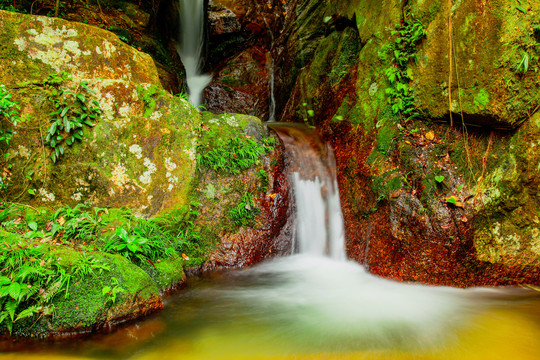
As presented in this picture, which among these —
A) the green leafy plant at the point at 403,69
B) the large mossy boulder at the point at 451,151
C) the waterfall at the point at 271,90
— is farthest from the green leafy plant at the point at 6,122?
the waterfall at the point at 271,90

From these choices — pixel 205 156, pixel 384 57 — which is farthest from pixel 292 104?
pixel 205 156

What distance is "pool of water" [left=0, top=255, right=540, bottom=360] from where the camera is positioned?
2904 mm

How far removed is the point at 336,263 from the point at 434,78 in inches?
130

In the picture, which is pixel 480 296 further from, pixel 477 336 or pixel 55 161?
pixel 55 161

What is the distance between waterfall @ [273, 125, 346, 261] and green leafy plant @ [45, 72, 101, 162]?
348 cm

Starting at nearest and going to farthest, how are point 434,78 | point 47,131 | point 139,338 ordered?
point 139,338 < point 47,131 < point 434,78

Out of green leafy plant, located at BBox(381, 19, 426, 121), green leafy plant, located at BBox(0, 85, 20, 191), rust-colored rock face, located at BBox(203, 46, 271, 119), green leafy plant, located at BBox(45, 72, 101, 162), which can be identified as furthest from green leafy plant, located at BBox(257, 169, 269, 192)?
rust-colored rock face, located at BBox(203, 46, 271, 119)

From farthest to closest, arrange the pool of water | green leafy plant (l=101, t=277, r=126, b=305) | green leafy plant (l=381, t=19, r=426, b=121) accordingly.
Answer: green leafy plant (l=381, t=19, r=426, b=121), green leafy plant (l=101, t=277, r=126, b=305), the pool of water

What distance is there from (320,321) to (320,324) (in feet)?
0.24

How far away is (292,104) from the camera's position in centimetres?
851

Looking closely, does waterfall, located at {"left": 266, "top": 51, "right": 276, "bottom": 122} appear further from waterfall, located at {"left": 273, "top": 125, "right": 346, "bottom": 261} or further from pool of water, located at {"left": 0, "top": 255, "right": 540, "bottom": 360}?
pool of water, located at {"left": 0, "top": 255, "right": 540, "bottom": 360}

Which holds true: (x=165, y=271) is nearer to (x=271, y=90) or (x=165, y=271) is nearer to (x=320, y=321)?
(x=320, y=321)

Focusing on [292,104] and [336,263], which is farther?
[292,104]

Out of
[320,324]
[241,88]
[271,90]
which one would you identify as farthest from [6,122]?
[271,90]
